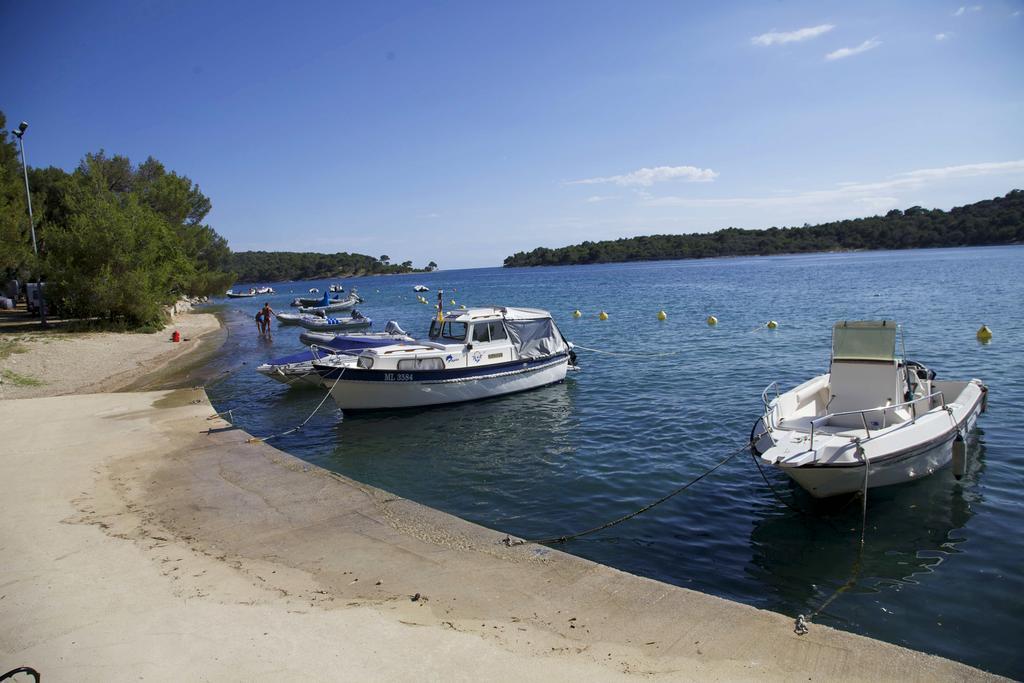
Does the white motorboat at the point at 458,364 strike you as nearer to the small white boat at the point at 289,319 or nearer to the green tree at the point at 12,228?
the green tree at the point at 12,228

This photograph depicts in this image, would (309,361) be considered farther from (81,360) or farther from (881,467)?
(881,467)

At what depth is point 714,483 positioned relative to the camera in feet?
35.7

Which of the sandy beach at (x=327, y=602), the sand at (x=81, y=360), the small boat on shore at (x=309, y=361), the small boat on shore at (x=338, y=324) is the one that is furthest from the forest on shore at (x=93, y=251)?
the sandy beach at (x=327, y=602)

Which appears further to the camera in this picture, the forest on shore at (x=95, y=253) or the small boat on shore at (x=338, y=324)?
the small boat on shore at (x=338, y=324)

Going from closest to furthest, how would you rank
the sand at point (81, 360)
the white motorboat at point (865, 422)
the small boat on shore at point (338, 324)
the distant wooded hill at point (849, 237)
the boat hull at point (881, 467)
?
the boat hull at point (881, 467), the white motorboat at point (865, 422), the sand at point (81, 360), the small boat on shore at point (338, 324), the distant wooded hill at point (849, 237)

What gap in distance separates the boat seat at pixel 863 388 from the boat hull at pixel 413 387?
946 cm

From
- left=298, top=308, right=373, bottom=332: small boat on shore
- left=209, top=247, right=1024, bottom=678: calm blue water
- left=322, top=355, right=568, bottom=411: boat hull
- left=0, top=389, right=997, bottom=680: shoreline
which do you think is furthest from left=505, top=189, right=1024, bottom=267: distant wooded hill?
left=0, top=389, right=997, bottom=680: shoreline

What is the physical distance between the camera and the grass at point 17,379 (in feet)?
64.8

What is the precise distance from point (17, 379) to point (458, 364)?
576 inches

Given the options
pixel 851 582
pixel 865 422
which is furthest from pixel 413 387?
pixel 851 582

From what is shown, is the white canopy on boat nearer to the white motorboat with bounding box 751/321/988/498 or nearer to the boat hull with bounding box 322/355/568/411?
the white motorboat with bounding box 751/321/988/498

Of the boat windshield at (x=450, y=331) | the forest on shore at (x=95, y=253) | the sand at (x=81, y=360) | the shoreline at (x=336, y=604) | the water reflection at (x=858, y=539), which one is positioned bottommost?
the water reflection at (x=858, y=539)

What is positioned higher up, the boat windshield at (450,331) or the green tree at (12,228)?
the green tree at (12,228)

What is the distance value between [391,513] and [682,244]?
178 meters
